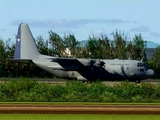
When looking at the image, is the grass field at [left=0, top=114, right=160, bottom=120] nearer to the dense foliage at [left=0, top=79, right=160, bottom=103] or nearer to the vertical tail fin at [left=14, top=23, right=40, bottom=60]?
the dense foliage at [left=0, top=79, right=160, bottom=103]

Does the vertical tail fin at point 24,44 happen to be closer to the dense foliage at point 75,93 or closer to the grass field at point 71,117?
the dense foliage at point 75,93

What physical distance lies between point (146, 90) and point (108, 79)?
22448mm

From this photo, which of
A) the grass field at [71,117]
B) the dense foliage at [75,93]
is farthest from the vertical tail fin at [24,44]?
the grass field at [71,117]

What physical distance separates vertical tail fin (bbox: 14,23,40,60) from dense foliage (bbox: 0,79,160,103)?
88.4ft

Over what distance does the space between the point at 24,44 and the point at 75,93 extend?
104 feet

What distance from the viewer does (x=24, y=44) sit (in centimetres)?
7188

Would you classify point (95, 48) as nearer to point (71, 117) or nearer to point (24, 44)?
point (24, 44)

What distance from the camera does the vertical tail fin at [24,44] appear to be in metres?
71.1

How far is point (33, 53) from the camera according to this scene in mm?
70688

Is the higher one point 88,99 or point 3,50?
point 3,50

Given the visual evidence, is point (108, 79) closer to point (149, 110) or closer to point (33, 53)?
point (33, 53)

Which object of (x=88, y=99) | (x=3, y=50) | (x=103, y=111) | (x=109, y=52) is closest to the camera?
(x=103, y=111)

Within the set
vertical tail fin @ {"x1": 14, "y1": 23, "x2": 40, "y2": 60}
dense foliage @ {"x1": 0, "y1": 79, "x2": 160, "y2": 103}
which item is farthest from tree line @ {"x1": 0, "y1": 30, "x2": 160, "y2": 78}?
dense foliage @ {"x1": 0, "y1": 79, "x2": 160, "y2": 103}

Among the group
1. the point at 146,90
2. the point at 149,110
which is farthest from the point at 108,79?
the point at 149,110
